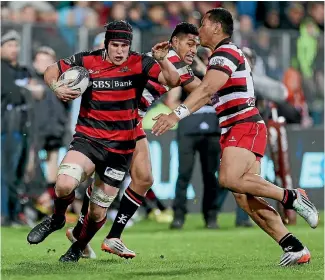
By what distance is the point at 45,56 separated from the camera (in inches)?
643

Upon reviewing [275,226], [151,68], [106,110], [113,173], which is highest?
[151,68]

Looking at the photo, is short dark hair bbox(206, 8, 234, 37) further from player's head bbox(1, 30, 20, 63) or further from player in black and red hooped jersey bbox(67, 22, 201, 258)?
player's head bbox(1, 30, 20, 63)

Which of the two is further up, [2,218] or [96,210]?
[96,210]

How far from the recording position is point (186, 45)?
11.7 metres

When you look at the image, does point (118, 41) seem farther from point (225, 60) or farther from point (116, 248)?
point (116, 248)

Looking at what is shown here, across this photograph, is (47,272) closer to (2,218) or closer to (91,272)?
(91,272)

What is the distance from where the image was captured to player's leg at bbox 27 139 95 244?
9945mm

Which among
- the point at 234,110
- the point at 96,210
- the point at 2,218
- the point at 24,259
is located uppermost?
the point at 234,110

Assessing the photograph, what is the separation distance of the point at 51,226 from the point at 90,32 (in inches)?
293

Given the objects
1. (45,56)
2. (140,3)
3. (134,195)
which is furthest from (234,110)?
(140,3)

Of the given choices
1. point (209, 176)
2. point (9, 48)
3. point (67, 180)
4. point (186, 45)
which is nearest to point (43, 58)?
point (9, 48)

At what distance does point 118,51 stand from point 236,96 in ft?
3.84

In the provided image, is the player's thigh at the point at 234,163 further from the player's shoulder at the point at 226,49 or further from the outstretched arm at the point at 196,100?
the player's shoulder at the point at 226,49

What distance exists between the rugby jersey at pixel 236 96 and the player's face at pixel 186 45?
1345mm
